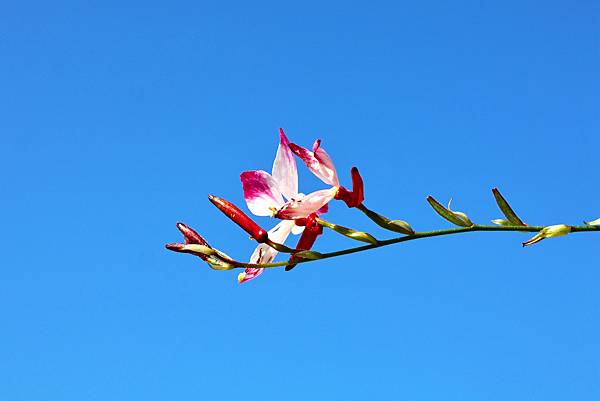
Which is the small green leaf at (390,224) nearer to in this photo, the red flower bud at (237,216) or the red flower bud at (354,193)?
the red flower bud at (354,193)

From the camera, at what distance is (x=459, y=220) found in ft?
4.07

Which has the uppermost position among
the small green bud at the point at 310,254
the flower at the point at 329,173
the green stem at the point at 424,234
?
the flower at the point at 329,173

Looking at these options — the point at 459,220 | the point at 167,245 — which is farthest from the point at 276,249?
the point at 459,220

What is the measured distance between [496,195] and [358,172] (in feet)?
0.86

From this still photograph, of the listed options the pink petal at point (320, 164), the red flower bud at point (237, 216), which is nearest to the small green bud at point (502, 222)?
the pink petal at point (320, 164)

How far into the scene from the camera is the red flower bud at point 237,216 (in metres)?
1.16

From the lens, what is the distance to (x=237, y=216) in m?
1.18

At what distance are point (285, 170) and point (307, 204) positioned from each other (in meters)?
0.10

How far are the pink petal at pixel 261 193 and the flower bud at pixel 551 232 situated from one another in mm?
453

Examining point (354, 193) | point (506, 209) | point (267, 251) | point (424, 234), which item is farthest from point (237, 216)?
point (506, 209)

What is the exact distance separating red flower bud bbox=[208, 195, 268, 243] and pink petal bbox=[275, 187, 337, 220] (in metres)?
0.05

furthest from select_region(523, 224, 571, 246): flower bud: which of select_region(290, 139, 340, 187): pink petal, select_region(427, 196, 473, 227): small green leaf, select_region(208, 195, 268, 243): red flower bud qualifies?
select_region(208, 195, 268, 243): red flower bud

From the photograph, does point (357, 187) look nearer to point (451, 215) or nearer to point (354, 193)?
point (354, 193)

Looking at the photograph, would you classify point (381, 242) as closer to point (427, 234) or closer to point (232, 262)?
point (427, 234)
